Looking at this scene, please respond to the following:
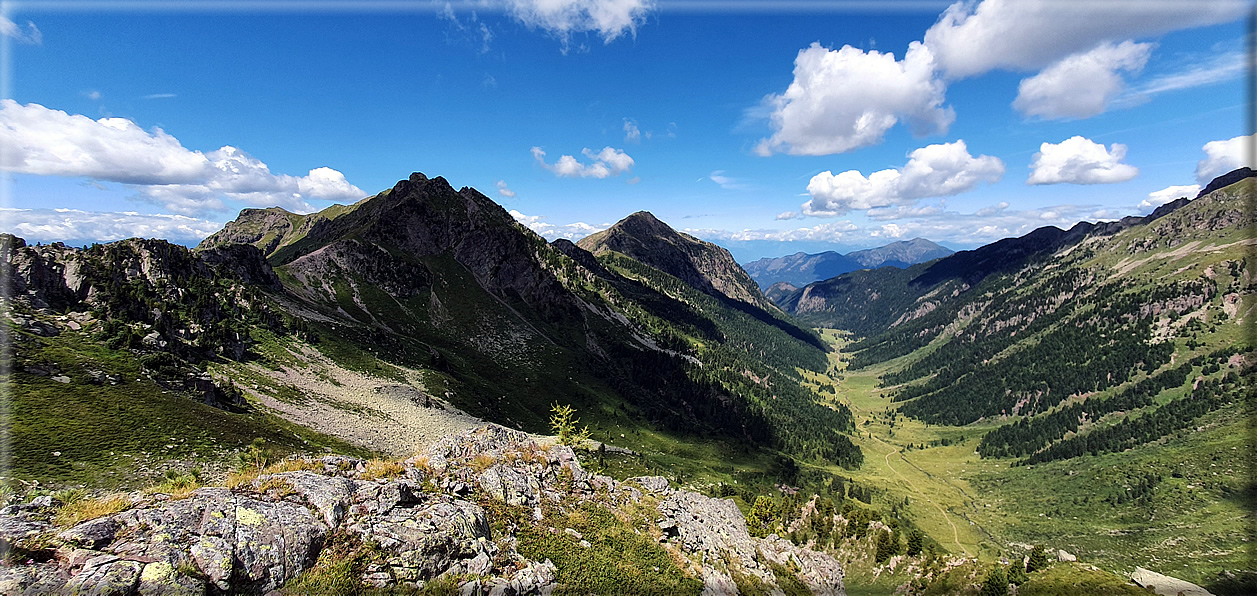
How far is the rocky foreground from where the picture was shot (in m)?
12.7

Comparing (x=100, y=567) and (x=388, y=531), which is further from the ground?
(x=100, y=567)

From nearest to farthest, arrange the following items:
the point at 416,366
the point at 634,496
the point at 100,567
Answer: the point at 100,567
the point at 634,496
the point at 416,366

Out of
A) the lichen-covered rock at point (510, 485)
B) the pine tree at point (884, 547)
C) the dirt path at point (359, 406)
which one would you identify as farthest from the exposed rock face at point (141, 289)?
the pine tree at point (884, 547)

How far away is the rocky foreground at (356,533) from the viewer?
41.7 feet

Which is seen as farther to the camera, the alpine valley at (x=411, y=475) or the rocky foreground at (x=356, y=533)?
the alpine valley at (x=411, y=475)

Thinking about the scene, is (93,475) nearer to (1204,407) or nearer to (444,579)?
(444,579)

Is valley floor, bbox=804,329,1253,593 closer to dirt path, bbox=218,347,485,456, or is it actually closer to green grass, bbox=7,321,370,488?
dirt path, bbox=218,347,485,456

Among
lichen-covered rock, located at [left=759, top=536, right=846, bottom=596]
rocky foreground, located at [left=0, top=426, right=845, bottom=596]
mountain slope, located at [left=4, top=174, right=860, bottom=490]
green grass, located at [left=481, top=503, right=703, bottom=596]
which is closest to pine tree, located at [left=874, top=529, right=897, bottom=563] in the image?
lichen-covered rock, located at [left=759, top=536, right=846, bottom=596]

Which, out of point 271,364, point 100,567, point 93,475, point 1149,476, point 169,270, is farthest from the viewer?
point 1149,476

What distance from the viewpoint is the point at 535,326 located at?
7328 inches

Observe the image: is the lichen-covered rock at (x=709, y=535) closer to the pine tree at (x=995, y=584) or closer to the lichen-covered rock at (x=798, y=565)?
the lichen-covered rock at (x=798, y=565)

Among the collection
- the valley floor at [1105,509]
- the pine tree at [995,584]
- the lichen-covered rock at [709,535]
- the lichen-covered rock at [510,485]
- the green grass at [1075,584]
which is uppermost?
the lichen-covered rock at [510,485]

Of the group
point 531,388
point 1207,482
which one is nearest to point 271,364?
point 531,388

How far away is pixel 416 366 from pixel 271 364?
33.8 meters
